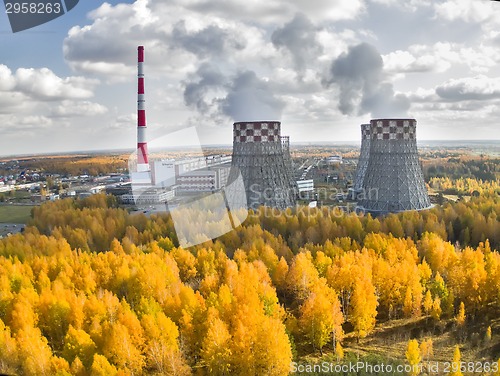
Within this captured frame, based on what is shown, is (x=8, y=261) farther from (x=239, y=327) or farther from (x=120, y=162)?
(x=120, y=162)

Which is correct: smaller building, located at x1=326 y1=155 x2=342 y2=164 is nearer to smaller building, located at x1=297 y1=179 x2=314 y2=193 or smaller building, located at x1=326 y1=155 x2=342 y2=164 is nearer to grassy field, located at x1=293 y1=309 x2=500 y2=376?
smaller building, located at x1=297 y1=179 x2=314 y2=193

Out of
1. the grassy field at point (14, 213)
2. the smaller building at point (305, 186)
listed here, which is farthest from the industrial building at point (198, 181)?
the grassy field at point (14, 213)

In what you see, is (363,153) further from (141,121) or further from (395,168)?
(141,121)

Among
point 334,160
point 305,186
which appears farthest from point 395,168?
point 334,160

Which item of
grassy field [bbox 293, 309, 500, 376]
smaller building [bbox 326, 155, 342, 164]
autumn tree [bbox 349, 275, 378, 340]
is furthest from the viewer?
smaller building [bbox 326, 155, 342, 164]

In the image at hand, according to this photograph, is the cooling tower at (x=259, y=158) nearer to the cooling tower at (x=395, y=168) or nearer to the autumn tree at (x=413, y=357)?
the cooling tower at (x=395, y=168)

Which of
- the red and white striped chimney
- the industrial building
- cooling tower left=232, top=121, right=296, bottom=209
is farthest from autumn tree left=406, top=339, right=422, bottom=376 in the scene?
the red and white striped chimney
